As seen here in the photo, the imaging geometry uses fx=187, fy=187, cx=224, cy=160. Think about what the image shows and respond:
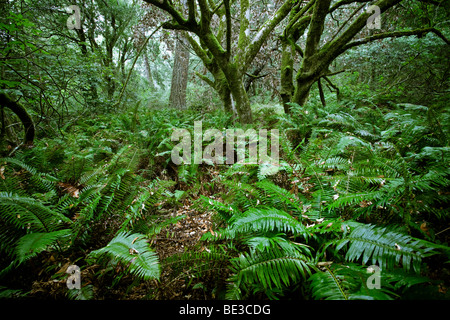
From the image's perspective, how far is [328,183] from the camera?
183 cm

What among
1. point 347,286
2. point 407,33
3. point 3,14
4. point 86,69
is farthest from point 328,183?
point 86,69

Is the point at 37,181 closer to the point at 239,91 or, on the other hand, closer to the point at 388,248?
the point at 388,248

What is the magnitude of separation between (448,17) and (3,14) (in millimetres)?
8532

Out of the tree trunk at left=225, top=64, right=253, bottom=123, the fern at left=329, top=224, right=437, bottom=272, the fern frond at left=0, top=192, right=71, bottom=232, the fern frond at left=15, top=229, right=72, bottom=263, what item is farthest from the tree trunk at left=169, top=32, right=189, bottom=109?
the fern at left=329, top=224, right=437, bottom=272

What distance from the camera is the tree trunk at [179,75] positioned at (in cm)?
734

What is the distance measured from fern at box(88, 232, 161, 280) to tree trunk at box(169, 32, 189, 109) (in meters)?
7.11

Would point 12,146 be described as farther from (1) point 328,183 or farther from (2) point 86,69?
(1) point 328,183

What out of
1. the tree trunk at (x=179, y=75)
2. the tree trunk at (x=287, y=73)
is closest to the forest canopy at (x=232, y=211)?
the tree trunk at (x=287, y=73)

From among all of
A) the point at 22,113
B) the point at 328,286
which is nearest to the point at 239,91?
the point at 22,113

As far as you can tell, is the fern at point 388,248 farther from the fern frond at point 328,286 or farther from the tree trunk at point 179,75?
the tree trunk at point 179,75

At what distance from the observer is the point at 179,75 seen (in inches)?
296

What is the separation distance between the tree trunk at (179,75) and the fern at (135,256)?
23.3 ft

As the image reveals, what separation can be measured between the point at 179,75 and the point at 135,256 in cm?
763

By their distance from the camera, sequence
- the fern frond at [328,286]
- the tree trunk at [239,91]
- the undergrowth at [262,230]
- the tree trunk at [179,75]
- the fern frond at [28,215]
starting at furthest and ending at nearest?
the tree trunk at [179,75] < the tree trunk at [239,91] < the fern frond at [28,215] < the undergrowth at [262,230] < the fern frond at [328,286]
